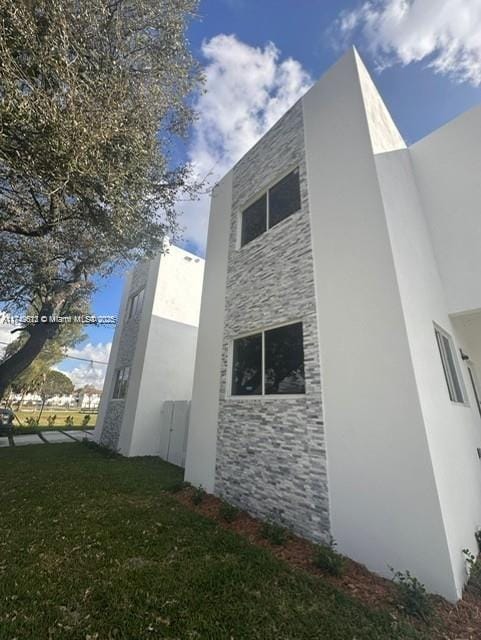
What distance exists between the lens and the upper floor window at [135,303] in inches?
494

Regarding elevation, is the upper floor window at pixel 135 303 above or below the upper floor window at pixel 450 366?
above

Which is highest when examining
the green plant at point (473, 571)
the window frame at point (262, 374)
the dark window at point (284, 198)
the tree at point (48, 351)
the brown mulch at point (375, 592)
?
the dark window at point (284, 198)

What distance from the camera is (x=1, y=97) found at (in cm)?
377

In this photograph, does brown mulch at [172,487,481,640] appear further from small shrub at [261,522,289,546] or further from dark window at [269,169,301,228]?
dark window at [269,169,301,228]

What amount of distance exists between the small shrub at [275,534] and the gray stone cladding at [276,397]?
0.71ft

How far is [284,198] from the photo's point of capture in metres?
6.16

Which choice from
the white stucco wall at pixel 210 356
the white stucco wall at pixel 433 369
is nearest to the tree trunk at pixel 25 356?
the white stucco wall at pixel 210 356

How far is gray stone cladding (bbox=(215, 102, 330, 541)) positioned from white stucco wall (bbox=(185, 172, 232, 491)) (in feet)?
0.90

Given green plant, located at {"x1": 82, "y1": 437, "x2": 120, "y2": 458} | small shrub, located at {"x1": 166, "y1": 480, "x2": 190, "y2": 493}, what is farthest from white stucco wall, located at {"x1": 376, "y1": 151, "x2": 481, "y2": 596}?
green plant, located at {"x1": 82, "y1": 437, "x2": 120, "y2": 458}

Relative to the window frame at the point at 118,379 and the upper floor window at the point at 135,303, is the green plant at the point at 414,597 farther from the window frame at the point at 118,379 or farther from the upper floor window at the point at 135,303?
the upper floor window at the point at 135,303

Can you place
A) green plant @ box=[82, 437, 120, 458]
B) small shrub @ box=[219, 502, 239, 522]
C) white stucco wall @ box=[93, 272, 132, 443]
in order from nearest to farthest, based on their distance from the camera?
1. small shrub @ box=[219, 502, 239, 522]
2. green plant @ box=[82, 437, 120, 458]
3. white stucco wall @ box=[93, 272, 132, 443]

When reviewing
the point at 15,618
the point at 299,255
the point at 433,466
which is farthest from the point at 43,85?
the point at 433,466

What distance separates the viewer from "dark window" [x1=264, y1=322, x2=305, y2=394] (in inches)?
184

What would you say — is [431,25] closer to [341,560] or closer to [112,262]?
[341,560]
